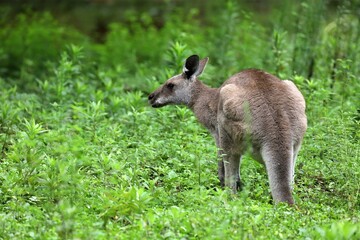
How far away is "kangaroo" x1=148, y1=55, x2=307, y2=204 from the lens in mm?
6816

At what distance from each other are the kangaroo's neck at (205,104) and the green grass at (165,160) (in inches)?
9.7

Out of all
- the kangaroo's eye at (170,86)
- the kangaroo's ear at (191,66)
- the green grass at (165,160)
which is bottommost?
the green grass at (165,160)

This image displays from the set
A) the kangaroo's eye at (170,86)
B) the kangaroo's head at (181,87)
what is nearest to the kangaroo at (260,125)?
the kangaroo's head at (181,87)

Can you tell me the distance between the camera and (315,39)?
38.0 ft

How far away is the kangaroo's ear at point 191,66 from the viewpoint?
870 cm

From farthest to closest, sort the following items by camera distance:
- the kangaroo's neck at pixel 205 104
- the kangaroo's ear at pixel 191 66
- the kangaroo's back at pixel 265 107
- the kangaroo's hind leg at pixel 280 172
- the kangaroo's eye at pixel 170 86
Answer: the kangaroo's eye at pixel 170 86
the kangaroo's ear at pixel 191 66
the kangaroo's neck at pixel 205 104
the kangaroo's back at pixel 265 107
the kangaroo's hind leg at pixel 280 172

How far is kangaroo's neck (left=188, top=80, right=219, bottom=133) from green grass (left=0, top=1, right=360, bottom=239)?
0.25 metres

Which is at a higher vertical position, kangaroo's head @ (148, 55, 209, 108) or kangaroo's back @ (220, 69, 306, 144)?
kangaroo's back @ (220, 69, 306, 144)

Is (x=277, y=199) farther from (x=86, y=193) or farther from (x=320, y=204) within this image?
(x=86, y=193)

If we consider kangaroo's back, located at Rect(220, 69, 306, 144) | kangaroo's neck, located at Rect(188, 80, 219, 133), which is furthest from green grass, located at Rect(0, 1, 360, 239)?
kangaroo's back, located at Rect(220, 69, 306, 144)

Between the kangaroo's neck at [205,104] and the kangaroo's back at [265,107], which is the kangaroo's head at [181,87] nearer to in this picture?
the kangaroo's neck at [205,104]

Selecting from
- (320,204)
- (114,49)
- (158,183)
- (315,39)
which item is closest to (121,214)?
(158,183)

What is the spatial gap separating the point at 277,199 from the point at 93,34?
1217 cm

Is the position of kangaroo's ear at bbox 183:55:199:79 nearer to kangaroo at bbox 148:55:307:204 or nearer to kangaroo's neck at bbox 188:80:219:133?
kangaroo's neck at bbox 188:80:219:133
